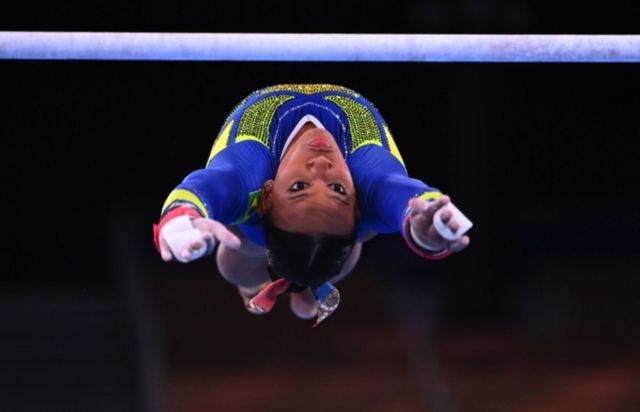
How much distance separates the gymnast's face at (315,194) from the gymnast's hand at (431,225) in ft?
1.23

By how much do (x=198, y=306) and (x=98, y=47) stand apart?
586cm

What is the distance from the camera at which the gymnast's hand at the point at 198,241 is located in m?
2.38

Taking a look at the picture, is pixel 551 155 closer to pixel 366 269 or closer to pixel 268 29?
pixel 366 269

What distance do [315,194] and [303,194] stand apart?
0.13 ft

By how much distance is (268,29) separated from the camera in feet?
25.1

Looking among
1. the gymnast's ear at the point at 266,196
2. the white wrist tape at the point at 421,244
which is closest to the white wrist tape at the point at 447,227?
the white wrist tape at the point at 421,244

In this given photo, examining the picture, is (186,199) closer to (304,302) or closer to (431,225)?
(431,225)

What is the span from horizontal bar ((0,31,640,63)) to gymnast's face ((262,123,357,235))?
312 millimetres

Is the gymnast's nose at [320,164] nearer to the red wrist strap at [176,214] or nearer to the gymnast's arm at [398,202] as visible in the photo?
the gymnast's arm at [398,202]

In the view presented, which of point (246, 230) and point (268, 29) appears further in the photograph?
point (268, 29)

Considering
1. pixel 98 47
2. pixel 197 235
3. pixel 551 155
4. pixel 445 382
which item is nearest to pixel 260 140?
pixel 98 47

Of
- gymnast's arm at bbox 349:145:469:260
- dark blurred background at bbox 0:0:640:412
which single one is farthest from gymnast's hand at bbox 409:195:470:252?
dark blurred background at bbox 0:0:640:412

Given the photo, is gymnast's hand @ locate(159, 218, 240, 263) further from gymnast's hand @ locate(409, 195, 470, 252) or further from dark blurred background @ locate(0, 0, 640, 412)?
dark blurred background @ locate(0, 0, 640, 412)

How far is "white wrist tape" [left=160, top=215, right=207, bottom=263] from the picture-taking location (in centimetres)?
238
